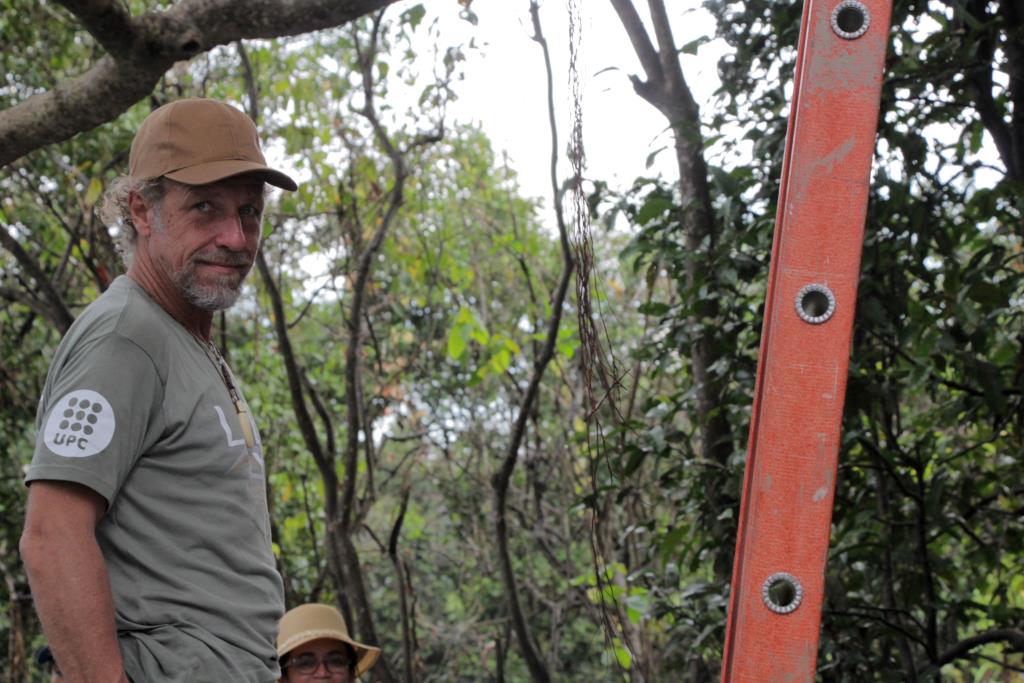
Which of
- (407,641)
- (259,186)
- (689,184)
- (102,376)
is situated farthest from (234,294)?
(407,641)

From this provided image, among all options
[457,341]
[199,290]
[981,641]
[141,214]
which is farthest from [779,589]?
[457,341]

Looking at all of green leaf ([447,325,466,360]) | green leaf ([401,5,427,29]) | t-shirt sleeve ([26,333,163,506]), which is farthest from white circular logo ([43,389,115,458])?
green leaf ([447,325,466,360])

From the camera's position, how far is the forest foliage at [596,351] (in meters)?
2.79

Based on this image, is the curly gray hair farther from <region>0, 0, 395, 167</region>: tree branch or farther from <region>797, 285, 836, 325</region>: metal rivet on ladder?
<region>797, 285, 836, 325</region>: metal rivet on ladder

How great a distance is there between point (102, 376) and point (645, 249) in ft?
6.58

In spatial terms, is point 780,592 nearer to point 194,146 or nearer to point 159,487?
point 159,487

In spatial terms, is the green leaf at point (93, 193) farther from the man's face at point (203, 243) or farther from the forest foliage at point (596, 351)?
the man's face at point (203, 243)

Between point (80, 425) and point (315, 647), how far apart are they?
7.26ft

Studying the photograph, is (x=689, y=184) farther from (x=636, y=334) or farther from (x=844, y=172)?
(x=636, y=334)

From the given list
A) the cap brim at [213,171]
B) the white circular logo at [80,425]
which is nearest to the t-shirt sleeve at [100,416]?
the white circular logo at [80,425]

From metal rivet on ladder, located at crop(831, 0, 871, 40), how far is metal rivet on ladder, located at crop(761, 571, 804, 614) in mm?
545

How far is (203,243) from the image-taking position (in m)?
1.63

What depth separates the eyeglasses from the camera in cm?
342

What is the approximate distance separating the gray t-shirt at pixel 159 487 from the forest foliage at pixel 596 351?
0.48m
